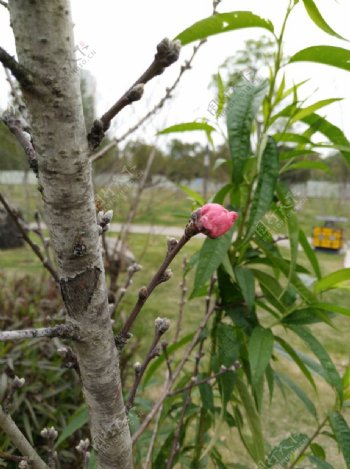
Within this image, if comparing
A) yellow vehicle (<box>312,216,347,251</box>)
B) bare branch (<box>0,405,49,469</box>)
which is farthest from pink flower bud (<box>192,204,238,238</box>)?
yellow vehicle (<box>312,216,347,251</box>)

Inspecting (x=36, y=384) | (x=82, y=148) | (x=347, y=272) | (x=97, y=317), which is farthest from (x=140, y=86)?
(x=36, y=384)

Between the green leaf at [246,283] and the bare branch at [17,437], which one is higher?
the green leaf at [246,283]

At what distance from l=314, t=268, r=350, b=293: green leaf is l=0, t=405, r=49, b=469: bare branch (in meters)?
0.67

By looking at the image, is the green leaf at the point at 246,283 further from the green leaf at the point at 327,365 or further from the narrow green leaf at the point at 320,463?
the narrow green leaf at the point at 320,463

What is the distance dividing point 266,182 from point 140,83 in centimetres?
52

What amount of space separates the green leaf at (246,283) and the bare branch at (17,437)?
556 millimetres

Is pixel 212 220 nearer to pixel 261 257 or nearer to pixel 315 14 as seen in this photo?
pixel 315 14

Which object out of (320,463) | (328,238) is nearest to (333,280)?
(320,463)

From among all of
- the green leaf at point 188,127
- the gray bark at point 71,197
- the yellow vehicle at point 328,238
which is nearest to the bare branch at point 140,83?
the gray bark at point 71,197

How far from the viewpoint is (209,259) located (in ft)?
2.82

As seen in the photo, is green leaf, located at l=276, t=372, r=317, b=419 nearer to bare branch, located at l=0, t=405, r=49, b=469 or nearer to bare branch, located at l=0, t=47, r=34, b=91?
bare branch, located at l=0, t=405, r=49, b=469

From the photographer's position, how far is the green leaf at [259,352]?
882 mm

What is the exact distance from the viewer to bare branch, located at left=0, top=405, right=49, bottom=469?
504 mm

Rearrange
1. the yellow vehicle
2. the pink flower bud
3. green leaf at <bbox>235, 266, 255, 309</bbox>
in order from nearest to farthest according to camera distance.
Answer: the pink flower bud
green leaf at <bbox>235, 266, 255, 309</bbox>
the yellow vehicle
